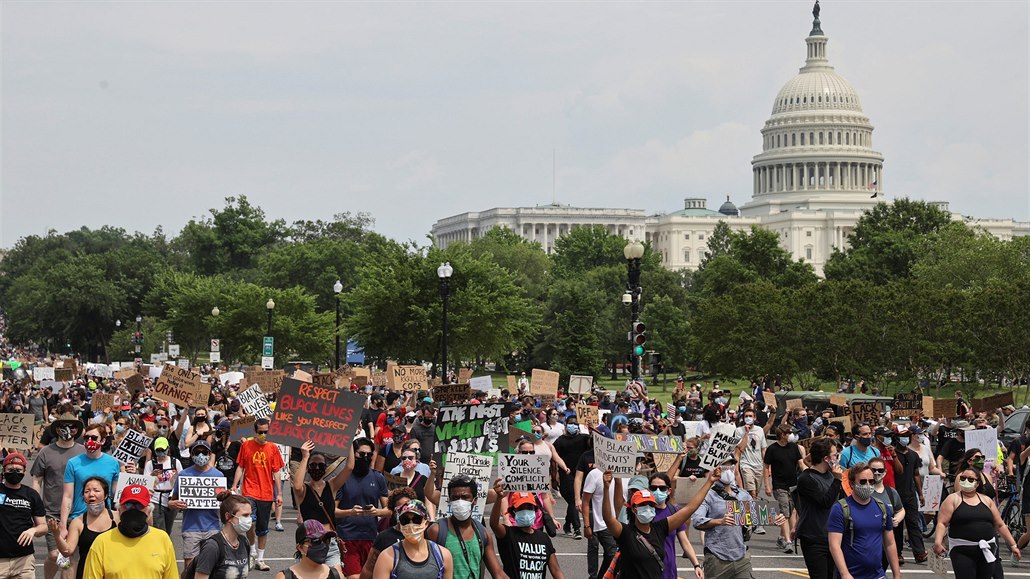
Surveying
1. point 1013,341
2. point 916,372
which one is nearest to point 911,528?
point 1013,341

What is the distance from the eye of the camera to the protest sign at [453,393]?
26.7 metres

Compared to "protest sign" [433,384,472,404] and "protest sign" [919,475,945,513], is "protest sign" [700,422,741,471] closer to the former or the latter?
"protest sign" [919,475,945,513]

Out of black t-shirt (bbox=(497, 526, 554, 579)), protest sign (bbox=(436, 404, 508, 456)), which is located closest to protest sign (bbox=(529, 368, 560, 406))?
protest sign (bbox=(436, 404, 508, 456))

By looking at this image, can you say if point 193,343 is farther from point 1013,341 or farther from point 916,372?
point 1013,341

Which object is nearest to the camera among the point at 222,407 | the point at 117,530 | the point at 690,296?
the point at 117,530

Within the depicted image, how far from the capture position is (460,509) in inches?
413

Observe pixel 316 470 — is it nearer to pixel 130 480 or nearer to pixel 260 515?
pixel 130 480

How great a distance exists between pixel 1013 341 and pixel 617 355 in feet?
146

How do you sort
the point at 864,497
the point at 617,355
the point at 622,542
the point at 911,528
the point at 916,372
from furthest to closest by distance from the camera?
the point at 617,355
the point at 916,372
the point at 911,528
the point at 864,497
the point at 622,542

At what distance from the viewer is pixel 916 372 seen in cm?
6050

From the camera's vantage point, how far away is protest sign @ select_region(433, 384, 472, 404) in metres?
26.7

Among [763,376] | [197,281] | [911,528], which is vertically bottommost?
[911,528]

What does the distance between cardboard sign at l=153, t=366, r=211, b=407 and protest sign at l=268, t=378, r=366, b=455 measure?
1004 centimetres

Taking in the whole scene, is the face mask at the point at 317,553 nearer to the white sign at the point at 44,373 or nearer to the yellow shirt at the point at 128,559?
the yellow shirt at the point at 128,559
